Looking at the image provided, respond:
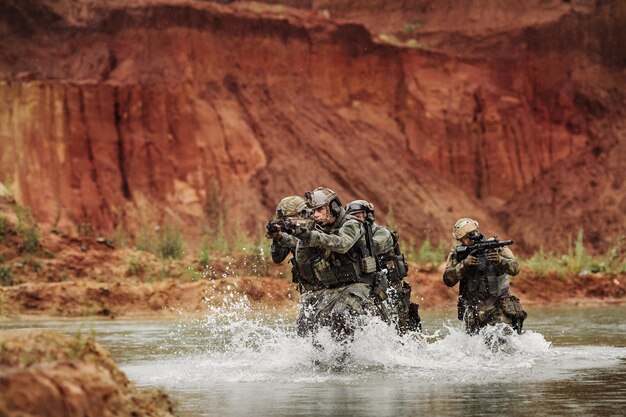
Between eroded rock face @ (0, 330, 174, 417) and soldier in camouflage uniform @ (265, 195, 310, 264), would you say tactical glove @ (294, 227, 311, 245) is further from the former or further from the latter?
eroded rock face @ (0, 330, 174, 417)

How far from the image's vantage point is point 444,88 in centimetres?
5466

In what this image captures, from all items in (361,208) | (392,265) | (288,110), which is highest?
(288,110)

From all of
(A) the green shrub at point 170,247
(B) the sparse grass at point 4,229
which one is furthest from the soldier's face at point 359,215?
Answer: (A) the green shrub at point 170,247

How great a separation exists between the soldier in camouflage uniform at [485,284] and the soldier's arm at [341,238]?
5.64 ft

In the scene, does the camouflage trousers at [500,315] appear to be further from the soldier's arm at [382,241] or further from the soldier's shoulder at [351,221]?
the soldier's shoulder at [351,221]

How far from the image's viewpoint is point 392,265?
15.8m

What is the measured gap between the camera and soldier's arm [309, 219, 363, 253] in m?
13.8

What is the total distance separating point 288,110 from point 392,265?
35461mm

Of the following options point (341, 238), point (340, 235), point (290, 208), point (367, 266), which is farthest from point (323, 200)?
point (367, 266)

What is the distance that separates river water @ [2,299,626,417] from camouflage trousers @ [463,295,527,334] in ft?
0.65

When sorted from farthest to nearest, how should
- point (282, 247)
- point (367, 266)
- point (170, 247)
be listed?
point (170, 247) < point (282, 247) < point (367, 266)

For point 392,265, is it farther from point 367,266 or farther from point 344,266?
point 344,266

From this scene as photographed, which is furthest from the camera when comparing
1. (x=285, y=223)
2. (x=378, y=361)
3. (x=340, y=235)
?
(x=378, y=361)

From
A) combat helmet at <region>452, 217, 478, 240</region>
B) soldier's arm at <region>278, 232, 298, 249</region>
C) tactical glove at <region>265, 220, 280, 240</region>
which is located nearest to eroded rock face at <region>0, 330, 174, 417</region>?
tactical glove at <region>265, 220, 280, 240</region>
